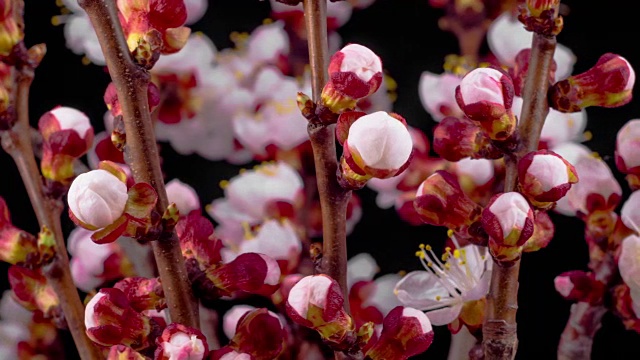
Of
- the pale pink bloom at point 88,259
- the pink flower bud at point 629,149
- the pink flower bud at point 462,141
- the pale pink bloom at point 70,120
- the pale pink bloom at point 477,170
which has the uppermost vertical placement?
the pale pink bloom at point 70,120

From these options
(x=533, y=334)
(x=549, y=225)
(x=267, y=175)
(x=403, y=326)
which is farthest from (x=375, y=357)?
(x=533, y=334)

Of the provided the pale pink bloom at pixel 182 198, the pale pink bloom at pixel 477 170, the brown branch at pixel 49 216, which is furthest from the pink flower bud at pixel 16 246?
the pale pink bloom at pixel 477 170

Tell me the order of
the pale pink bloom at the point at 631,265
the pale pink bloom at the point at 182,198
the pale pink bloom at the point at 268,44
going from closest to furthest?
the pale pink bloom at the point at 631,265 → the pale pink bloom at the point at 182,198 → the pale pink bloom at the point at 268,44

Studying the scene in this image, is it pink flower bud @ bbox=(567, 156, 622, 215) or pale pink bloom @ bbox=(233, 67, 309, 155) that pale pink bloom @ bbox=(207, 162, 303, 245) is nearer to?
pale pink bloom @ bbox=(233, 67, 309, 155)

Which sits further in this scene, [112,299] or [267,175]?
[267,175]

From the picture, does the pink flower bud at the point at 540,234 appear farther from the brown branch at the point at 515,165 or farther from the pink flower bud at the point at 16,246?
the pink flower bud at the point at 16,246

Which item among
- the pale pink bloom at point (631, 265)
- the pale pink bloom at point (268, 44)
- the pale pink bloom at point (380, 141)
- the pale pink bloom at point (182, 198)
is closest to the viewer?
the pale pink bloom at point (380, 141)

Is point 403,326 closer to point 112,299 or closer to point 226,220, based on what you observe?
point 112,299
